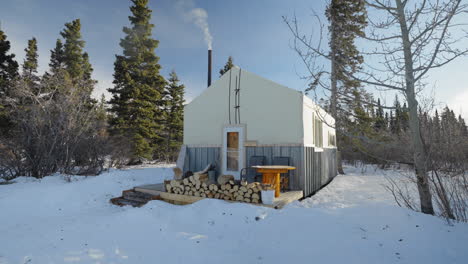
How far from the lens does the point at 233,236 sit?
356 cm

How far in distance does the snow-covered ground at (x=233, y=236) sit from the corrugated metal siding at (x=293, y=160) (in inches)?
32.6

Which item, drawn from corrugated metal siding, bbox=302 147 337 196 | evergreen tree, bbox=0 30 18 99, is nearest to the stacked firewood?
corrugated metal siding, bbox=302 147 337 196

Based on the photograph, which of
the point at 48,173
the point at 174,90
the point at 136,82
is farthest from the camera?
the point at 174,90

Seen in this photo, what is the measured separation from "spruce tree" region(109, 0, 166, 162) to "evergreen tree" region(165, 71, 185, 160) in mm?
1603

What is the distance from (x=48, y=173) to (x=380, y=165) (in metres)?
18.2

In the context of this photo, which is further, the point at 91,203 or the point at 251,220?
the point at 91,203

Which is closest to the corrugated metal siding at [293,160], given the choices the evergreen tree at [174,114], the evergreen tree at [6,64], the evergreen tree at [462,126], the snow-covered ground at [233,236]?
the snow-covered ground at [233,236]

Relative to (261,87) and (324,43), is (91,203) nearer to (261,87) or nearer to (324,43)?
(261,87)

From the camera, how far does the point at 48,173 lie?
8594mm

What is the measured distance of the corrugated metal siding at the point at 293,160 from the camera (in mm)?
5785

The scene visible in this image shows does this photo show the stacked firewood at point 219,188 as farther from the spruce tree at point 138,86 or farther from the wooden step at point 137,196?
the spruce tree at point 138,86

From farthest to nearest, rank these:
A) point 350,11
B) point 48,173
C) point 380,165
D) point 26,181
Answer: point 380,165 < point 350,11 < point 48,173 < point 26,181

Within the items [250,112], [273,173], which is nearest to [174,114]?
[250,112]

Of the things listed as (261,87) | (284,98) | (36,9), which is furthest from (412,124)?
(36,9)
